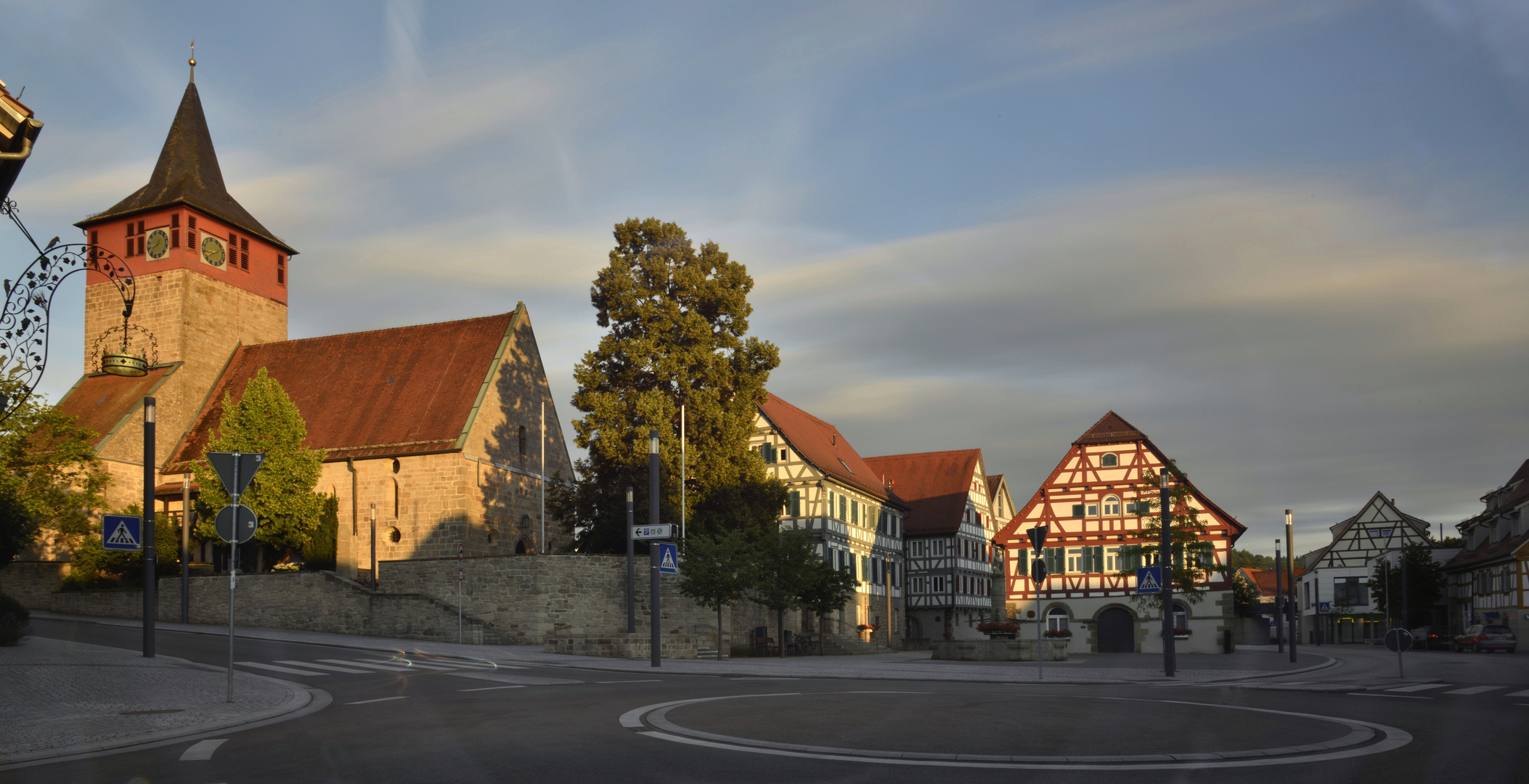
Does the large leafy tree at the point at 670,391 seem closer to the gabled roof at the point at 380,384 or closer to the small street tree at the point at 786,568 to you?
the small street tree at the point at 786,568

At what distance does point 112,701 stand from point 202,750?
494cm

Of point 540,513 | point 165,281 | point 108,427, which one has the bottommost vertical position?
point 540,513

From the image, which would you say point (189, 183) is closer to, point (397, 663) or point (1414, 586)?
point (397, 663)

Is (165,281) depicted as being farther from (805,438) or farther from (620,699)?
(620,699)

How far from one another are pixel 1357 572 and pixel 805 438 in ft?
128

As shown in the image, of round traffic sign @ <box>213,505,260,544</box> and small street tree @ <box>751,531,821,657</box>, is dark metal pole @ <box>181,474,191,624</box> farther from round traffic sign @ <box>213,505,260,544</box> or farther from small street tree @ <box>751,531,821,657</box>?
small street tree @ <box>751,531,821,657</box>

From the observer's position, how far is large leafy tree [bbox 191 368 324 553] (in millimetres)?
41219

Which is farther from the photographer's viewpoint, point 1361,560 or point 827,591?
point 1361,560

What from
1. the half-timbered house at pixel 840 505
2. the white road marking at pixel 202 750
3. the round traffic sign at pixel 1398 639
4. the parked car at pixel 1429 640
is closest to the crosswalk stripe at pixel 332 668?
the white road marking at pixel 202 750

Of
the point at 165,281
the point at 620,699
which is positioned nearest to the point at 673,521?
the point at 620,699

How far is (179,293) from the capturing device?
49969 mm

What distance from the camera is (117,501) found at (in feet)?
147

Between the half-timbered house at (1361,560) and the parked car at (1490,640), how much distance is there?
76.1 ft

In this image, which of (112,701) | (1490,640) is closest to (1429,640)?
(1490,640)
